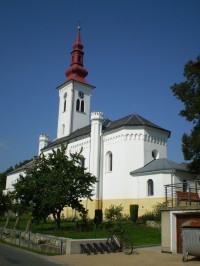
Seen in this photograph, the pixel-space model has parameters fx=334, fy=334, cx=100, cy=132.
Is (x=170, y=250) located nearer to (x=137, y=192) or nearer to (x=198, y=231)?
(x=198, y=231)

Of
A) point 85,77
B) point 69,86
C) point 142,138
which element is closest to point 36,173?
point 142,138

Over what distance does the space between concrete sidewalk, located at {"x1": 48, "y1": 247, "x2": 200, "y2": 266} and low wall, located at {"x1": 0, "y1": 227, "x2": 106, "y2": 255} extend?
1.97ft

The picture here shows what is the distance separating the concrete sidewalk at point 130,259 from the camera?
43.4 ft

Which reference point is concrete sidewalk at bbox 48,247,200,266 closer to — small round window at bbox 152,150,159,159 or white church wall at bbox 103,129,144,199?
white church wall at bbox 103,129,144,199

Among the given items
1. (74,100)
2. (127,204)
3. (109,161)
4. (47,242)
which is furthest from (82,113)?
(47,242)

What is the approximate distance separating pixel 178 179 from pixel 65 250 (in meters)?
22.1

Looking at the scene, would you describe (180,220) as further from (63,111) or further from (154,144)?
(63,111)

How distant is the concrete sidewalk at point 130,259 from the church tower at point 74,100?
41540mm

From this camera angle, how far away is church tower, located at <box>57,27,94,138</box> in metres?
57.2

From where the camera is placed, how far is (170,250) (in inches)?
627

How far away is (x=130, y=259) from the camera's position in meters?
14.4

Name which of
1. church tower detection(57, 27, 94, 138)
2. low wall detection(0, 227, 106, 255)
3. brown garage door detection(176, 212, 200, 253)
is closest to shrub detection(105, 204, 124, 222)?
low wall detection(0, 227, 106, 255)

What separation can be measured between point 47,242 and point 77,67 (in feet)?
153

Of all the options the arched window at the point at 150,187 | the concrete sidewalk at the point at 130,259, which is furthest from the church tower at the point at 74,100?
the concrete sidewalk at the point at 130,259
